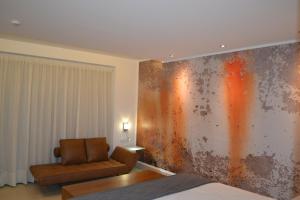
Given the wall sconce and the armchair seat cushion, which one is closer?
the armchair seat cushion

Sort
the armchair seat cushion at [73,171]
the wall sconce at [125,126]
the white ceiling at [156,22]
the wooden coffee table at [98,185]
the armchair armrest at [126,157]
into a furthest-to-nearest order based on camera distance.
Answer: the wall sconce at [125,126]
the armchair armrest at [126,157]
the armchair seat cushion at [73,171]
the wooden coffee table at [98,185]
the white ceiling at [156,22]

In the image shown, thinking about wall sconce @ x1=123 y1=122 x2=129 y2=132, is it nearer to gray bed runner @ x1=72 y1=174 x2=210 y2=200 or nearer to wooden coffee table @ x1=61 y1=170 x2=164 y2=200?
wooden coffee table @ x1=61 y1=170 x2=164 y2=200

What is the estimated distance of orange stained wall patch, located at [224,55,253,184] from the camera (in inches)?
157

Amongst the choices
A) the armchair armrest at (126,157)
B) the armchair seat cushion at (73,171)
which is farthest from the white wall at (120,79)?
the armchair seat cushion at (73,171)

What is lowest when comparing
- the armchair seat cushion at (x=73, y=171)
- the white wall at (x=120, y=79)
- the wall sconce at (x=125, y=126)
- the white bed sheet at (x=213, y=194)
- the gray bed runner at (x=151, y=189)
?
the armchair seat cushion at (x=73, y=171)

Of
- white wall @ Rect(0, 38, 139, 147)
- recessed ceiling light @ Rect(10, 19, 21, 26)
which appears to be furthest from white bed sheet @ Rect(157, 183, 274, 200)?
white wall @ Rect(0, 38, 139, 147)

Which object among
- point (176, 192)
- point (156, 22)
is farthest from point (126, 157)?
point (156, 22)

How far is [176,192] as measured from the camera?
2711 mm

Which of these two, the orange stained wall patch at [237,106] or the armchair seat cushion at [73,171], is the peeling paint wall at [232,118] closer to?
the orange stained wall patch at [237,106]

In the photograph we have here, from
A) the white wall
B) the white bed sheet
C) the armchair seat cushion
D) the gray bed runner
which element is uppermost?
the white wall

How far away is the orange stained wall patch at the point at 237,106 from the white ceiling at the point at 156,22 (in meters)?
0.41

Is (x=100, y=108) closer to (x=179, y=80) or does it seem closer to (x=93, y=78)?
(x=93, y=78)

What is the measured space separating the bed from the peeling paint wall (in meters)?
1.19

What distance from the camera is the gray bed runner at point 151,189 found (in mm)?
2533
